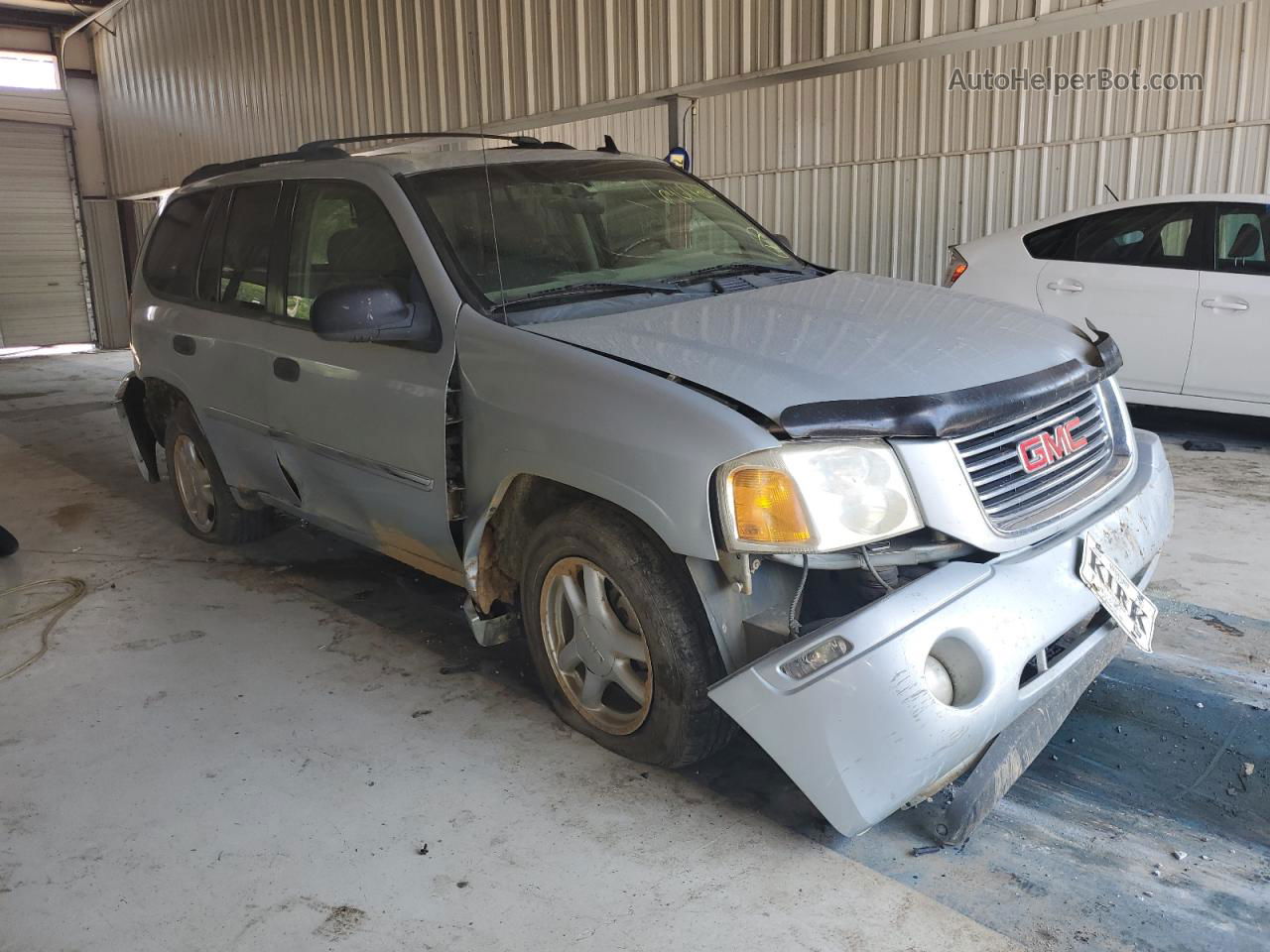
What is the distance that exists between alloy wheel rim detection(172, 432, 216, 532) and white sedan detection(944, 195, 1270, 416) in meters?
4.89

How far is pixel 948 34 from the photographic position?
5.56m

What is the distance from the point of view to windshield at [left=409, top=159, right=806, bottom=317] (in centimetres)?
302

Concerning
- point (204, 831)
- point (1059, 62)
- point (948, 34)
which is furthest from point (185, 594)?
point (1059, 62)

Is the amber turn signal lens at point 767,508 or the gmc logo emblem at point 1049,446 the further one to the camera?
the gmc logo emblem at point 1049,446

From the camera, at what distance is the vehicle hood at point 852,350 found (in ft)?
7.27

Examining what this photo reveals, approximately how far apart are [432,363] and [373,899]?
4.66 ft

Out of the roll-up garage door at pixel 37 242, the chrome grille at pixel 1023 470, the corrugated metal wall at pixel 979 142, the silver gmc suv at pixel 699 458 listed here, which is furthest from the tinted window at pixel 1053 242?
the roll-up garage door at pixel 37 242

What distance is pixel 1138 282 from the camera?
20.0ft

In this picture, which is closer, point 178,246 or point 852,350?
point 852,350

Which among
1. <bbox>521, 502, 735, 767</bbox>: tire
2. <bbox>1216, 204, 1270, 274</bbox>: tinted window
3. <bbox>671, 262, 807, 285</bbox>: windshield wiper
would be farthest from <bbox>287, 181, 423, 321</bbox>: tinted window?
<bbox>1216, 204, 1270, 274</bbox>: tinted window

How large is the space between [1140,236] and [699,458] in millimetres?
5099

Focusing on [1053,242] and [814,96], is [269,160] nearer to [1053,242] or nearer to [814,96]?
[1053,242]

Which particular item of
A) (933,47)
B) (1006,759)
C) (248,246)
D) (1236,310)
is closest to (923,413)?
(1006,759)

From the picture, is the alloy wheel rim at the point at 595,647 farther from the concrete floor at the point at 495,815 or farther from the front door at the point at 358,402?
the front door at the point at 358,402
